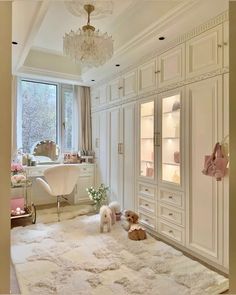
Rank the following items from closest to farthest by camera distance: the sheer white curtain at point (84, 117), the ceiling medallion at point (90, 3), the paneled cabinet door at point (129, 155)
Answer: the ceiling medallion at point (90, 3), the paneled cabinet door at point (129, 155), the sheer white curtain at point (84, 117)

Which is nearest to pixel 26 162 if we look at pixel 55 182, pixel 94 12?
pixel 55 182

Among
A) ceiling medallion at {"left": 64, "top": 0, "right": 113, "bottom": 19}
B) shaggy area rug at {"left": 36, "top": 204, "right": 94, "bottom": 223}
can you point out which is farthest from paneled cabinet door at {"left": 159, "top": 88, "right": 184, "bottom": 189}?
shaggy area rug at {"left": 36, "top": 204, "right": 94, "bottom": 223}

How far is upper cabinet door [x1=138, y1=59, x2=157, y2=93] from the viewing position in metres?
3.29

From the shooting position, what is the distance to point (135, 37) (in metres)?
3.04

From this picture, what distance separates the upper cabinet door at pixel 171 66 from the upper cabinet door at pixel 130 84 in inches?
23.5

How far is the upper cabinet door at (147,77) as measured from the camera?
129 inches

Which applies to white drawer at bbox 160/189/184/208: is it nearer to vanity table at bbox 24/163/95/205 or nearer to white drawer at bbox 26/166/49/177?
vanity table at bbox 24/163/95/205

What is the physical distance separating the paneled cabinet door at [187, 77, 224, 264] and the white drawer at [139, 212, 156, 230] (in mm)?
663

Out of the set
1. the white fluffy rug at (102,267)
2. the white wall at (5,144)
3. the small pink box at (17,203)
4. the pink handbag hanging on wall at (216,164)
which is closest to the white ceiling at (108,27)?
the pink handbag hanging on wall at (216,164)

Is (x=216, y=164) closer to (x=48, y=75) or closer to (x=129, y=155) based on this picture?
(x=129, y=155)

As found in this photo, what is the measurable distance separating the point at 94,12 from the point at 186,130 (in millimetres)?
1696

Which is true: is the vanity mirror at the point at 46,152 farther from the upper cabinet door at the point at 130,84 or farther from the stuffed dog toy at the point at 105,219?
the stuffed dog toy at the point at 105,219

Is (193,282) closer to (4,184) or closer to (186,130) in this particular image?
(186,130)

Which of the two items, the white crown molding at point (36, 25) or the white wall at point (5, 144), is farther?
the white crown molding at point (36, 25)
